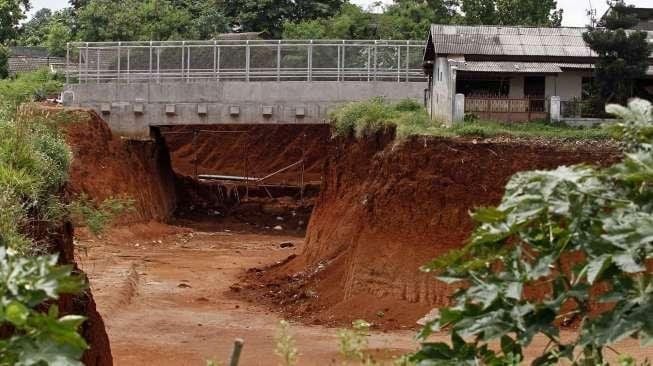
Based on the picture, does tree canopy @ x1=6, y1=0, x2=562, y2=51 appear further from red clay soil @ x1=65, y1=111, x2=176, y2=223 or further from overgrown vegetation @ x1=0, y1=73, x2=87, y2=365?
overgrown vegetation @ x1=0, y1=73, x2=87, y2=365

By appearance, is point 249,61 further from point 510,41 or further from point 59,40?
point 59,40

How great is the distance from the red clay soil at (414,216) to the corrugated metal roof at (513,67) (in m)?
5.36

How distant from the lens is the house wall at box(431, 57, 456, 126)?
2653cm

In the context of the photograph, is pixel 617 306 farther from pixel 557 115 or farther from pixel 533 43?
pixel 533 43

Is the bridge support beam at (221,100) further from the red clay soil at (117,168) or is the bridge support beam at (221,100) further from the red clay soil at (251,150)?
the red clay soil at (251,150)

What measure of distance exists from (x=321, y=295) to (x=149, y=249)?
36.3ft

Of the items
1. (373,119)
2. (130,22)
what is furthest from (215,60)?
(130,22)

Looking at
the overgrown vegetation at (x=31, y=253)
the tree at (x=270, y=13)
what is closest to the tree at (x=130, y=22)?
the tree at (x=270, y=13)

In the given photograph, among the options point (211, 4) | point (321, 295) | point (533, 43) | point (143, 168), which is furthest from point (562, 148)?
point (211, 4)

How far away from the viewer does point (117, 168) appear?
37.3 metres

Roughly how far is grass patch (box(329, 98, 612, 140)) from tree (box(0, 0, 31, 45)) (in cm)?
2418

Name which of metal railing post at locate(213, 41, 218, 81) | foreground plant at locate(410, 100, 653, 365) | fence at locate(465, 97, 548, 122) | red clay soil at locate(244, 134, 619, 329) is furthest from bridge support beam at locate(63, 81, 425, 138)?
foreground plant at locate(410, 100, 653, 365)

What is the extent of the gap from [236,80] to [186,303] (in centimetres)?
1470

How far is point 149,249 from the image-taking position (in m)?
33.9
